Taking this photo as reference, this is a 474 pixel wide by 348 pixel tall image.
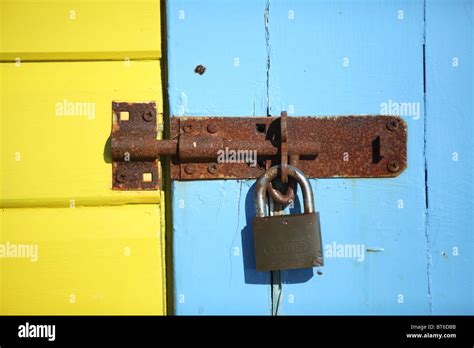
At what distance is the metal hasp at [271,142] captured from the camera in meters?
0.83

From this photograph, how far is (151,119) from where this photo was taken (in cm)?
84

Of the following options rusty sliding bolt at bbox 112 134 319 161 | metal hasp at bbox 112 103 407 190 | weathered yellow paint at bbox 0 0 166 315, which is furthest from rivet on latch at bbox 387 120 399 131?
weathered yellow paint at bbox 0 0 166 315

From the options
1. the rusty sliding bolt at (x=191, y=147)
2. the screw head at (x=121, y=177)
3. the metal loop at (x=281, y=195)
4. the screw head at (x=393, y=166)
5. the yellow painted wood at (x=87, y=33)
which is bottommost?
the metal loop at (x=281, y=195)

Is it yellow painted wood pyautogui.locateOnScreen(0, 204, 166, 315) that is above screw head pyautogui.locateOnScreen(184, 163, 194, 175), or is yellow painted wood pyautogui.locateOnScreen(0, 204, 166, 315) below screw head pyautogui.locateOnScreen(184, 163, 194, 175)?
below

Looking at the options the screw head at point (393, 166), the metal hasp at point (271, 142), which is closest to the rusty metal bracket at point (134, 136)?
the metal hasp at point (271, 142)

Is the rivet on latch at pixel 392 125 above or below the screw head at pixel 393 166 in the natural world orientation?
above

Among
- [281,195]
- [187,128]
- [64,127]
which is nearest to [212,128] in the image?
[187,128]

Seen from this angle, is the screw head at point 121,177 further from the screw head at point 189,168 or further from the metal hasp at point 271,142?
the screw head at point 189,168

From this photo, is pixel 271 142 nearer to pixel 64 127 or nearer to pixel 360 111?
pixel 360 111

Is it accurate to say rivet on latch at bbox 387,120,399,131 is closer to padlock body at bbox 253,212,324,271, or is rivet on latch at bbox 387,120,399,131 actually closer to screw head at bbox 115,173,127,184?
padlock body at bbox 253,212,324,271

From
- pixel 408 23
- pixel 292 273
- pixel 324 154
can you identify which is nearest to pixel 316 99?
pixel 324 154

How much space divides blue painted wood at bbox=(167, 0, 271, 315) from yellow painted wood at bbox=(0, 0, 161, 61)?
53 millimetres

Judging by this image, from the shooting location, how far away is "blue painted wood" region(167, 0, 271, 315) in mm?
826

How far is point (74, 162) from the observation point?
840 millimetres
